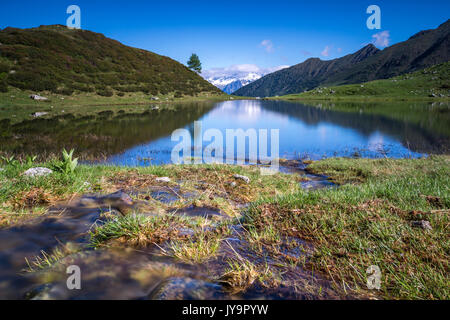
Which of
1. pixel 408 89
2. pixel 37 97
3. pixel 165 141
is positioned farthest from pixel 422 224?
pixel 408 89

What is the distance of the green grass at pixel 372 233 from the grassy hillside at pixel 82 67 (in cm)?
6319

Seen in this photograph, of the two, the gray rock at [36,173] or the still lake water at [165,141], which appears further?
the still lake water at [165,141]

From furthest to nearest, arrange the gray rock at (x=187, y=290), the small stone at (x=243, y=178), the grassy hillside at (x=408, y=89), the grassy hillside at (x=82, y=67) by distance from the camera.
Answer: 1. the grassy hillside at (x=408, y=89)
2. the grassy hillside at (x=82, y=67)
3. the small stone at (x=243, y=178)
4. the gray rock at (x=187, y=290)

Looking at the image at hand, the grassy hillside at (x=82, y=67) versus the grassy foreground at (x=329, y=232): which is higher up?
the grassy hillside at (x=82, y=67)

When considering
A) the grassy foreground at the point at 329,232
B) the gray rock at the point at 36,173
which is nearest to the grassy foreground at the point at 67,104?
the gray rock at the point at 36,173

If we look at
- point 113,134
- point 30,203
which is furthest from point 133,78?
point 30,203

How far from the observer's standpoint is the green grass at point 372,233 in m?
2.48

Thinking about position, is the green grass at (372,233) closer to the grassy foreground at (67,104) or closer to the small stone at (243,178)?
the small stone at (243,178)

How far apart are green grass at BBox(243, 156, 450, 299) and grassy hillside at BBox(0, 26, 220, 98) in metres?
63.2

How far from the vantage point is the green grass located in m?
Result: 2.48

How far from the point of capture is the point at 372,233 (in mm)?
3457

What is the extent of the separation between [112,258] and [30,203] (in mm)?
2912

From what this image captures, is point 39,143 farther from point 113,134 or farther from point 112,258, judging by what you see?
point 112,258

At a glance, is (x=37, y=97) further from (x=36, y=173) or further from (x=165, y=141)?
(x=36, y=173)
